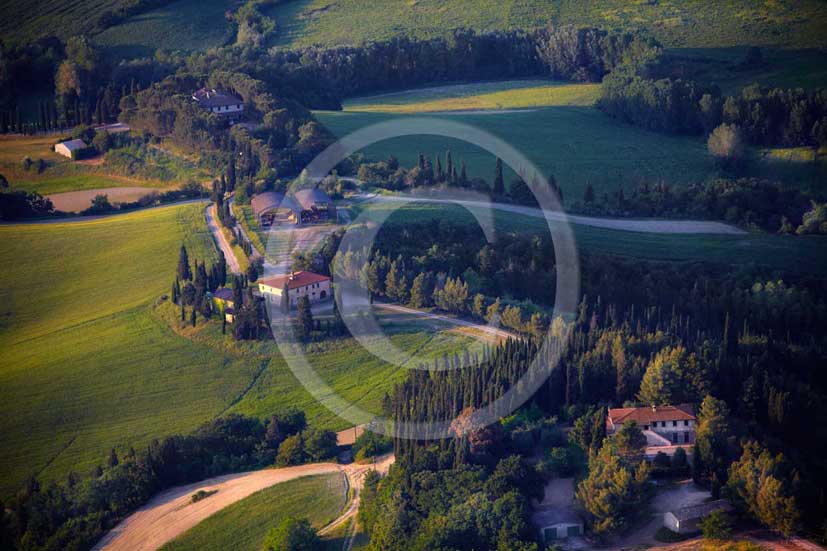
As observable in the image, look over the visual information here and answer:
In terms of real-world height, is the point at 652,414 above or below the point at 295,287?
below

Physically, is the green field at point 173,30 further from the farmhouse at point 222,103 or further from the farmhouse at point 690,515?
the farmhouse at point 690,515

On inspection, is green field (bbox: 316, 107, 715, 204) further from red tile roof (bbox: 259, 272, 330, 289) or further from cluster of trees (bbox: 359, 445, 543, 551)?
cluster of trees (bbox: 359, 445, 543, 551)

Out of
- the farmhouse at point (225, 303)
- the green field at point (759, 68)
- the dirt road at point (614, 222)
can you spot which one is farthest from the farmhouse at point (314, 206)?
the green field at point (759, 68)

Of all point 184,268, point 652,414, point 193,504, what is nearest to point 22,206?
point 184,268

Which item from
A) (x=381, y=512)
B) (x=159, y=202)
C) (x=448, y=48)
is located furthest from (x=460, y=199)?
(x=448, y=48)

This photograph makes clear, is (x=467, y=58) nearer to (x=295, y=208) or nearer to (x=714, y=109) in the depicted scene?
(x=714, y=109)

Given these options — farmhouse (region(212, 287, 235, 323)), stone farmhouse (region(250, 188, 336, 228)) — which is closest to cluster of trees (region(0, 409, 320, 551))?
farmhouse (region(212, 287, 235, 323))
